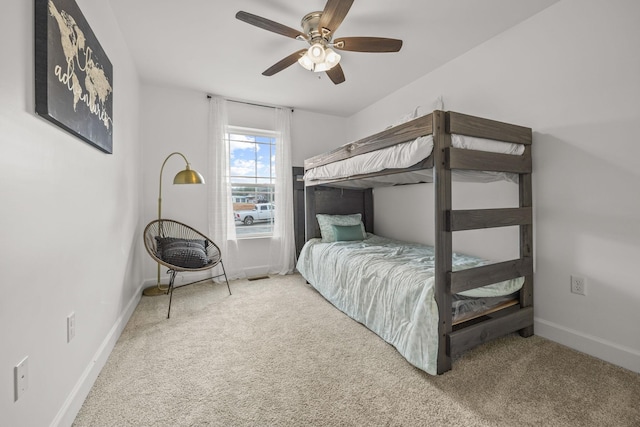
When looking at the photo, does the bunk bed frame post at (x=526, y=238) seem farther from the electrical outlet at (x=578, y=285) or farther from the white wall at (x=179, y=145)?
the white wall at (x=179, y=145)

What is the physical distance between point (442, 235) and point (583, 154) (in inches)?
46.9

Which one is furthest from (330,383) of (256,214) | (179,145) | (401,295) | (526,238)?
(179,145)

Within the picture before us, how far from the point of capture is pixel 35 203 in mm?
1044

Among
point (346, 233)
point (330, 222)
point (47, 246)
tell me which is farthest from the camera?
point (330, 222)

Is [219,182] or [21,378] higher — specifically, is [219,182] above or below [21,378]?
above

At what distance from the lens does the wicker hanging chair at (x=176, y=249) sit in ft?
8.66

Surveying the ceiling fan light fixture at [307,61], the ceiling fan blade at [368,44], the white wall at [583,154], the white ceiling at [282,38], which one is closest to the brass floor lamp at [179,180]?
the white ceiling at [282,38]

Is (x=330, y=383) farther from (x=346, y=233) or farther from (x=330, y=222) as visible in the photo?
(x=330, y=222)

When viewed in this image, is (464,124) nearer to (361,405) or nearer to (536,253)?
(536,253)

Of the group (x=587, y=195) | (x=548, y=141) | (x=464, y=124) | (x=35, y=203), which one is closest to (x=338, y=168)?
(x=464, y=124)

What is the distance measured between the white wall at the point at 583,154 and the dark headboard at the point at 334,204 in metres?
2.01

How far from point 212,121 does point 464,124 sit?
9.86ft

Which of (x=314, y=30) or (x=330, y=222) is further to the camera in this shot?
(x=330, y=222)

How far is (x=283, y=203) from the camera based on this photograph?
12.7 feet
